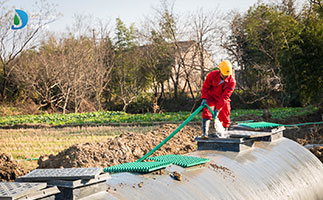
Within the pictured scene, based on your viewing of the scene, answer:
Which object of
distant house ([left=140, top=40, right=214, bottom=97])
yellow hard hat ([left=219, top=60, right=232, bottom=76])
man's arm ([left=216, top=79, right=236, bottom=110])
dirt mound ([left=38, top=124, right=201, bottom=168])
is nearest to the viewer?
yellow hard hat ([left=219, top=60, right=232, bottom=76])

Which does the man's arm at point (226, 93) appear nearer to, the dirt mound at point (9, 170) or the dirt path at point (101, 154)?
the dirt path at point (101, 154)

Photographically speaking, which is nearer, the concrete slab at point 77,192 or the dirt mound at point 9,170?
the concrete slab at point 77,192

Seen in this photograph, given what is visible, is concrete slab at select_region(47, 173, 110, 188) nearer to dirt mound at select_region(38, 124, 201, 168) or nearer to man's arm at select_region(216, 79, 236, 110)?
man's arm at select_region(216, 79, 236, 110)

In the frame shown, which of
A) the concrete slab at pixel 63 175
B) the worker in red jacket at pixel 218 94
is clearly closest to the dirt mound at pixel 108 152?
the worker in red jacket at pixel 218 94

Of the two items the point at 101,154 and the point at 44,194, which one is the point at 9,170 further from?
the point at 44,194

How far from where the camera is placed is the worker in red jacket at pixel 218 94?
4531 millimetres

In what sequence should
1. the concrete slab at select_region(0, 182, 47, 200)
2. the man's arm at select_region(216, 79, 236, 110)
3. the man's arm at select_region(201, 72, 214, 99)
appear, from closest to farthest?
the concrete slab at select_region(0, 182, 47, 200), the man's arm at select_region(216, 79, 236, 110), the man's arm at select_region(201, 72, 214, 99)

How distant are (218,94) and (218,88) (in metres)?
0.08

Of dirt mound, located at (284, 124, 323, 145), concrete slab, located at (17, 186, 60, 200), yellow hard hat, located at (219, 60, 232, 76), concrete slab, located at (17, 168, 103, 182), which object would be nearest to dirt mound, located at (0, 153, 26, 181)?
yellow hard hat, located at (219, 60, 232, 76)

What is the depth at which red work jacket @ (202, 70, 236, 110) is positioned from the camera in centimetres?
454

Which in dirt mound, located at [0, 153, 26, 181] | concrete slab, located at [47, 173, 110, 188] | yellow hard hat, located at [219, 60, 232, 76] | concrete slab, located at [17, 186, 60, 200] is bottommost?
dirt mound, located at [0, 153, 26, 181]

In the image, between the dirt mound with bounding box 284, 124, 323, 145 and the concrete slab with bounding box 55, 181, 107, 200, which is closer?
the concrete slab with bounding box 55, 181, 107, 200

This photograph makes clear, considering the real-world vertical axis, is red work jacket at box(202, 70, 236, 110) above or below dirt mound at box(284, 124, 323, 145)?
above

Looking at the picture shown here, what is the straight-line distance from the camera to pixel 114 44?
3666cm
